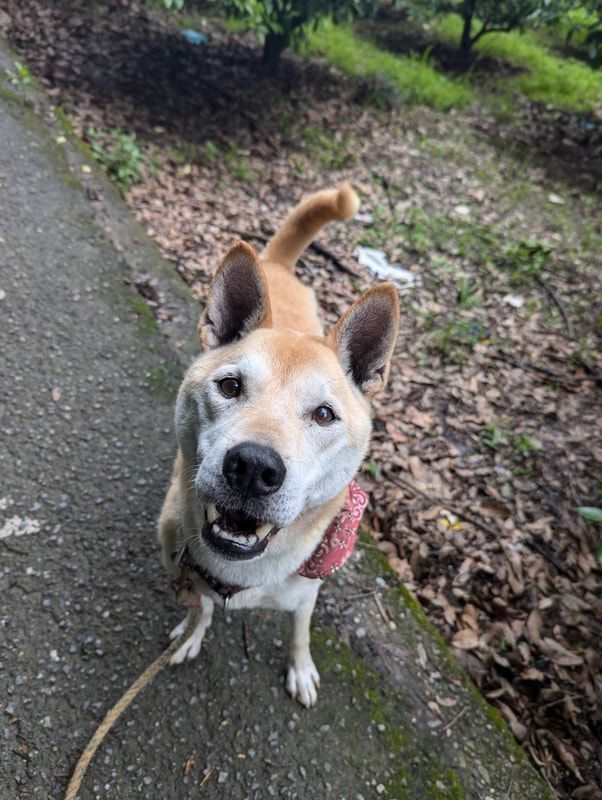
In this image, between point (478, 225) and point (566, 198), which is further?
point (566, 198)

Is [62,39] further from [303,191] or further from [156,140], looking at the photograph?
[303,191]

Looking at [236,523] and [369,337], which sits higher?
[369,337]

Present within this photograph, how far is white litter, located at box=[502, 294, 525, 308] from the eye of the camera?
529 cm

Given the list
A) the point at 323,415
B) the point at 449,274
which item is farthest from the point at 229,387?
the point at 449,274

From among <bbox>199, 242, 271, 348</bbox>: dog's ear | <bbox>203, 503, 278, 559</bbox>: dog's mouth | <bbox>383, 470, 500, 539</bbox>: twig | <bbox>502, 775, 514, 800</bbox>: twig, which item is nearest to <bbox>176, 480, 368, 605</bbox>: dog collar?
<bbox>203, 503, 278, 559</bbox>: dog's mouth

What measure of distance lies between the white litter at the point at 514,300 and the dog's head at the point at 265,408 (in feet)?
11.9

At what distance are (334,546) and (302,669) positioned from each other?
730 millimetres

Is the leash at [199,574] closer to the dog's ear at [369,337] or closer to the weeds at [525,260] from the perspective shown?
the dog's ear at [369,337]

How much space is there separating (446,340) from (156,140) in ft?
12.3

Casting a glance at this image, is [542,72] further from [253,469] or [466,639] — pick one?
[253,469]

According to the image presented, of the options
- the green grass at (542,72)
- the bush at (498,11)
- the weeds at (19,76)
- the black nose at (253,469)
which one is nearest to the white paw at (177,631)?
the black nose at (253,469)

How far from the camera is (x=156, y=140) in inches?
230

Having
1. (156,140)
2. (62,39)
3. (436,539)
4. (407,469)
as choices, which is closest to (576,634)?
(436,539)

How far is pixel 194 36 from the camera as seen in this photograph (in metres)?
7.45
